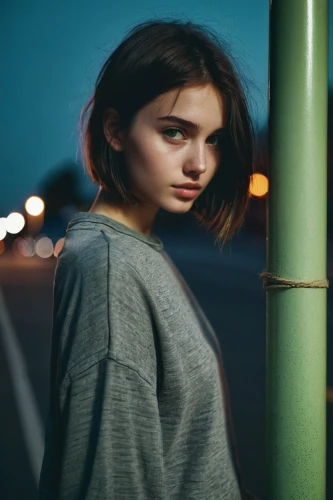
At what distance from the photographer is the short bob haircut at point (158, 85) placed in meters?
1.38

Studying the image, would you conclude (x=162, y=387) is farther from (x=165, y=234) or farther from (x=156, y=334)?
(x=165, y=234)

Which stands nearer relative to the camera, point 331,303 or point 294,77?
point 294,77

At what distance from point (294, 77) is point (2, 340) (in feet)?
32.7

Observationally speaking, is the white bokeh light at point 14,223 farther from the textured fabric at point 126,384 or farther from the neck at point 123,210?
the textured fabric at point 126,384

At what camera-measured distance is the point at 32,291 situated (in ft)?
60.7

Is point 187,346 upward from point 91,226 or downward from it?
downward

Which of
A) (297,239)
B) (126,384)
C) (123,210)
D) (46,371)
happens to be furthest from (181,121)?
(46,371)

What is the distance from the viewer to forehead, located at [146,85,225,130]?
1359 mm

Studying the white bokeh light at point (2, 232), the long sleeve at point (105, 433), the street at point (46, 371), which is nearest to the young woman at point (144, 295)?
the long sleeve at point (105, 433)

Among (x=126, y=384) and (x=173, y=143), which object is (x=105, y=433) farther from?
(x=173, y=143)

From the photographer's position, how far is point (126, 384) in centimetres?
107

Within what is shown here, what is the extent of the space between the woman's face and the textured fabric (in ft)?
0.41

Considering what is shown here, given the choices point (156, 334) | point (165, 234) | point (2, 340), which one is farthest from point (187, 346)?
point (165, 234)

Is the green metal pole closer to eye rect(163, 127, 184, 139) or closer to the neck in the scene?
eye rect(163, 127, 184, 139)
